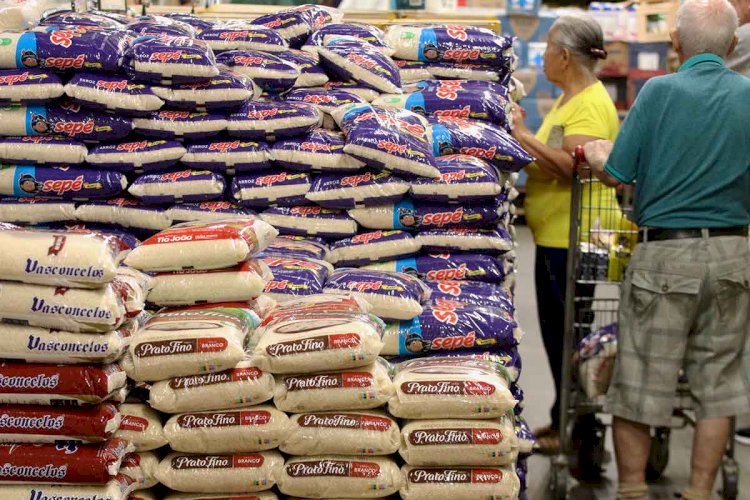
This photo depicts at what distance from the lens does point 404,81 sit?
13.6 feet

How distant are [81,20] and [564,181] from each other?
2219 millimetres

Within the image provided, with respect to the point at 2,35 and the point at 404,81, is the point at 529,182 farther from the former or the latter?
the point at 2,35

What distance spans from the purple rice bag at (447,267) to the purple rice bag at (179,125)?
0.81 metres

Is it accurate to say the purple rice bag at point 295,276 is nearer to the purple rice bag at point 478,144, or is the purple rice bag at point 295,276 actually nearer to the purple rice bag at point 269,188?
the purple rice bag at point 269,188

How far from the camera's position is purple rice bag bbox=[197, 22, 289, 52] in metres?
3.92

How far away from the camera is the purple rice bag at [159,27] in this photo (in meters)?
3.81

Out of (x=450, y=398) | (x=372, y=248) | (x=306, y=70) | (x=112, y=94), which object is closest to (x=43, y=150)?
(x=112, y=94)

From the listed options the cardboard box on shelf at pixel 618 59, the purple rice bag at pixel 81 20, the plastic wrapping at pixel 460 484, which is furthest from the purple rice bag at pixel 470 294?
the cardboard box on shelf at pixel 618 59

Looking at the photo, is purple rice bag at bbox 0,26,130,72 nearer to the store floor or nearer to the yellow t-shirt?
the yellow t-shirt

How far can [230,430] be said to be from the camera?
258 centimetres

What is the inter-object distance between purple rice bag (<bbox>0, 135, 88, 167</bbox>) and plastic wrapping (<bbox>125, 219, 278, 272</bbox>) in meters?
0.89

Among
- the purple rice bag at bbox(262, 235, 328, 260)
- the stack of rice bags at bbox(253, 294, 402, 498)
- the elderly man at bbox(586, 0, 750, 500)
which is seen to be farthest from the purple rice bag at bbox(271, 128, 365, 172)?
the stack of rice bags at bbox(253, 294, 402, 498)

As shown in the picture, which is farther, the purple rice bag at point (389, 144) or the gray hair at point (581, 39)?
the gray hair at point (581, 39)

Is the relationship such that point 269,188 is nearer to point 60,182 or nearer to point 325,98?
point 325,98
